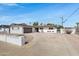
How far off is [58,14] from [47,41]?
1.28 feet

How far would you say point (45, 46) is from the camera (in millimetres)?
7812

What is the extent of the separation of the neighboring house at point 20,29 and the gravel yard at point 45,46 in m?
0.07

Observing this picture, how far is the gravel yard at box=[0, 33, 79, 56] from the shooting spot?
7781 mm

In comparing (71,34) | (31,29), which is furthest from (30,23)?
(71,34)

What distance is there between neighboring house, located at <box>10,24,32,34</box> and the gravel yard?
69 mm

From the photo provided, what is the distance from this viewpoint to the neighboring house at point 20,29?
Result: 785 cm

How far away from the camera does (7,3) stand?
775 cm

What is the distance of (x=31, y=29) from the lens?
7.88m

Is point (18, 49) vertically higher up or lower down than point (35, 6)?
lower down

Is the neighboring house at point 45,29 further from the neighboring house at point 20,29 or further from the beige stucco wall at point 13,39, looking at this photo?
the beige stucco wall at point 13,39

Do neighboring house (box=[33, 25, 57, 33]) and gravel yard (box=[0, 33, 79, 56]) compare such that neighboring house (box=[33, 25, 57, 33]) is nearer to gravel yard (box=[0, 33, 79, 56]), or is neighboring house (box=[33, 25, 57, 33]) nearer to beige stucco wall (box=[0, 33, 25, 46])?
gravel yard (box=[0, 33, 79, 56])

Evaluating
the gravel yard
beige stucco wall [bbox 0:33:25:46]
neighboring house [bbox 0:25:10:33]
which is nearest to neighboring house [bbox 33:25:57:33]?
the gravel yard

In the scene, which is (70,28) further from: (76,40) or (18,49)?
(18,49)

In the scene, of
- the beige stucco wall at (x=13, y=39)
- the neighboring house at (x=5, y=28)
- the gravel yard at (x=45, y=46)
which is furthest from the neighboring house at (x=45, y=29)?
the neighboring house at (x=5, y=28)
